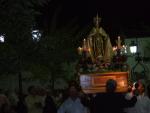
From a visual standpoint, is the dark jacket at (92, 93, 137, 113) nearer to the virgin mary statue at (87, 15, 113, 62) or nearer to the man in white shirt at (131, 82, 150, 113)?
the man in white shirt at (131, 82, 150, 113)

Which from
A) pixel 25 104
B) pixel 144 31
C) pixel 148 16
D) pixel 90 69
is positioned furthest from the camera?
pixel 148 16

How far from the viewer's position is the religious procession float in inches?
971

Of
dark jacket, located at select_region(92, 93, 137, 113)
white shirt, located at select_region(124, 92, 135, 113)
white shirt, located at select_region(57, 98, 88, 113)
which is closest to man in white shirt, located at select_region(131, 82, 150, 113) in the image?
white shirt, located at select_region(124, 92, 135, 113)

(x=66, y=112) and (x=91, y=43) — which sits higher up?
(x=91, y=43)

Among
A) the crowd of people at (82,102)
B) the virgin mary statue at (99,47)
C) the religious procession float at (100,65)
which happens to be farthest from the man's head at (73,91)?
the virgin mary statue at (99,47)

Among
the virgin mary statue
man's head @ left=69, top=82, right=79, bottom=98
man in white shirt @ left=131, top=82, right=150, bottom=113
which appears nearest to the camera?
man's head @ left=69, top=82, right=79, bottom=98

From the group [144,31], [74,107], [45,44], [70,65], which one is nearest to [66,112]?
[74,107]

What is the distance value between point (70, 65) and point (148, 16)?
22417mm

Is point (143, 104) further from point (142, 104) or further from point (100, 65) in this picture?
point (100, 65)

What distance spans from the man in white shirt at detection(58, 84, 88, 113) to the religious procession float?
14083mm

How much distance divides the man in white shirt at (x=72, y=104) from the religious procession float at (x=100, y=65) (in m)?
14.1

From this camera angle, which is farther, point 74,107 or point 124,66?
point 124,66

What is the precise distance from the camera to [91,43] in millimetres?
26000

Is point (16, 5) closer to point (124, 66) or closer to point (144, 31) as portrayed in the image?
point (124, 66)
